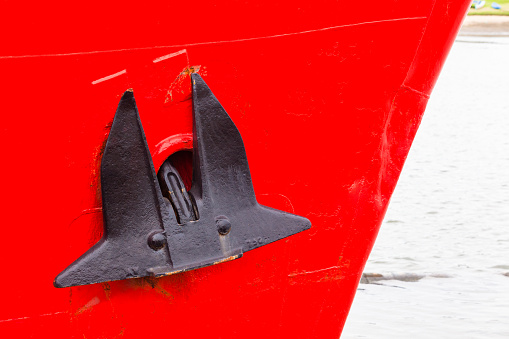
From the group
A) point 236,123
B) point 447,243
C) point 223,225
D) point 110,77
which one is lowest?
point 447,243

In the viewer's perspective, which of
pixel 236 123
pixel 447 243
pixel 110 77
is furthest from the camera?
pixel 447 243

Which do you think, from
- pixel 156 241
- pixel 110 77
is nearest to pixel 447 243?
pixel 156 241

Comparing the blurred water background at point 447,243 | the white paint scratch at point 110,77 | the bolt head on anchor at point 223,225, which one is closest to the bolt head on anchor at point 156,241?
the bolt head on anchor at point 223,225

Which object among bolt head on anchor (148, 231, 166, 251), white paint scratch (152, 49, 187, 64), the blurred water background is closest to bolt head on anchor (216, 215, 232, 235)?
bolt head on anchor (148, 231, 166, 251)

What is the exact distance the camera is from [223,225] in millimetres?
1908

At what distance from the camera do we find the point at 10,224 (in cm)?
184

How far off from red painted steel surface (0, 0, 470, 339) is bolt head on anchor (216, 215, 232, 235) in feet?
0.79

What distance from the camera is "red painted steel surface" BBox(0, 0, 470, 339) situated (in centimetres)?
179

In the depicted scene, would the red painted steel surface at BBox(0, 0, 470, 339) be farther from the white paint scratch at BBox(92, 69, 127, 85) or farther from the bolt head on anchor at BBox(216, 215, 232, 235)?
the bolt head on anchor at BBox(216, 215, 232, 235)

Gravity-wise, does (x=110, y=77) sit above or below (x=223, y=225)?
above

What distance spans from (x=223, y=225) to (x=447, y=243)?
5252mm

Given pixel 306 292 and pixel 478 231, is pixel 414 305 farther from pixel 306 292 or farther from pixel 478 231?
pixel 306 292

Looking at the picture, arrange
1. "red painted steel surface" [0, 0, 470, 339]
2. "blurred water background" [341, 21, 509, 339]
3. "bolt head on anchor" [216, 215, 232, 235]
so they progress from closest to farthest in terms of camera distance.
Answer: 1. "red painted steel surface" [0, 0, 470, 339]
2. "bolt head on anchor" [216, 215, 232, 235]
3. "blurred water background" [341, 21, 509, 339]

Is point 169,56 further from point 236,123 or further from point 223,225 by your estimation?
point 223,225
